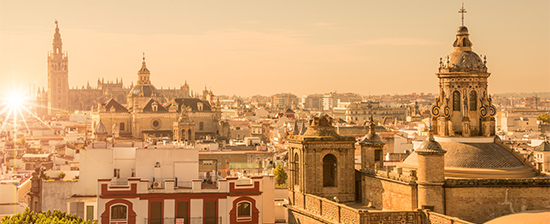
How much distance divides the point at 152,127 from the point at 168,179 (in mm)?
80498

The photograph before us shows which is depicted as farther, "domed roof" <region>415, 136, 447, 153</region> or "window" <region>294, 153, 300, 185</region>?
"window" <region>294, 153, 300, 185</region>

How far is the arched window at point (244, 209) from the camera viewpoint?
33031 mm

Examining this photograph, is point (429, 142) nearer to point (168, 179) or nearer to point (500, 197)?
point (500, 197)

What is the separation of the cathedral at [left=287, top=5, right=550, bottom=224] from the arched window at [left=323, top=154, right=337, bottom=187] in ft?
0.12

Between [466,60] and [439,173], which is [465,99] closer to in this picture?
[466,60]

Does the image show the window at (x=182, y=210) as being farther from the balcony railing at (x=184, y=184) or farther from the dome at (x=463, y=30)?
the dome at (x=463, y=30)

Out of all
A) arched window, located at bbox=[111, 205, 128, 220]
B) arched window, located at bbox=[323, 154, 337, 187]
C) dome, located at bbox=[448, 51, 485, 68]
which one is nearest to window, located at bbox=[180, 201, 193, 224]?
arched window, located at bbox=[111, 205, 128, 220]

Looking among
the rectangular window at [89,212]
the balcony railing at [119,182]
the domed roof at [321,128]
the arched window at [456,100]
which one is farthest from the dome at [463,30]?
the rectangular window at [89,212]

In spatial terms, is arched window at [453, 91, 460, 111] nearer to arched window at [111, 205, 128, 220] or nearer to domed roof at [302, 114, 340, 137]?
domed roof at [302, 114, 340, 137]

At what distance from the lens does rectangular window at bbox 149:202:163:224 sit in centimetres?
3201

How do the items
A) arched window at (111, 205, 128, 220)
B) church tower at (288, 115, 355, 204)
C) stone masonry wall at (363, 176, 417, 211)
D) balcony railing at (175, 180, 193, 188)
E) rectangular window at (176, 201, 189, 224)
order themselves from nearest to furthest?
stone masonry wall at (363, 176, 417, 211), church tower at (288, 115, 355, 204), arched window at (111, 205, 128, 220), rectangular window at (176, 201, 189, 224), balcony railing at (175, 180, 193, 188)

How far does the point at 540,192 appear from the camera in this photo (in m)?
25.2

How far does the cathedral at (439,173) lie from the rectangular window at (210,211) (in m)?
3.56

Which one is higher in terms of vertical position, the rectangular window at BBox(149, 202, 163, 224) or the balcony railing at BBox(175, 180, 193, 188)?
the balcony railing at BBox(175, 180, 193, 188)
